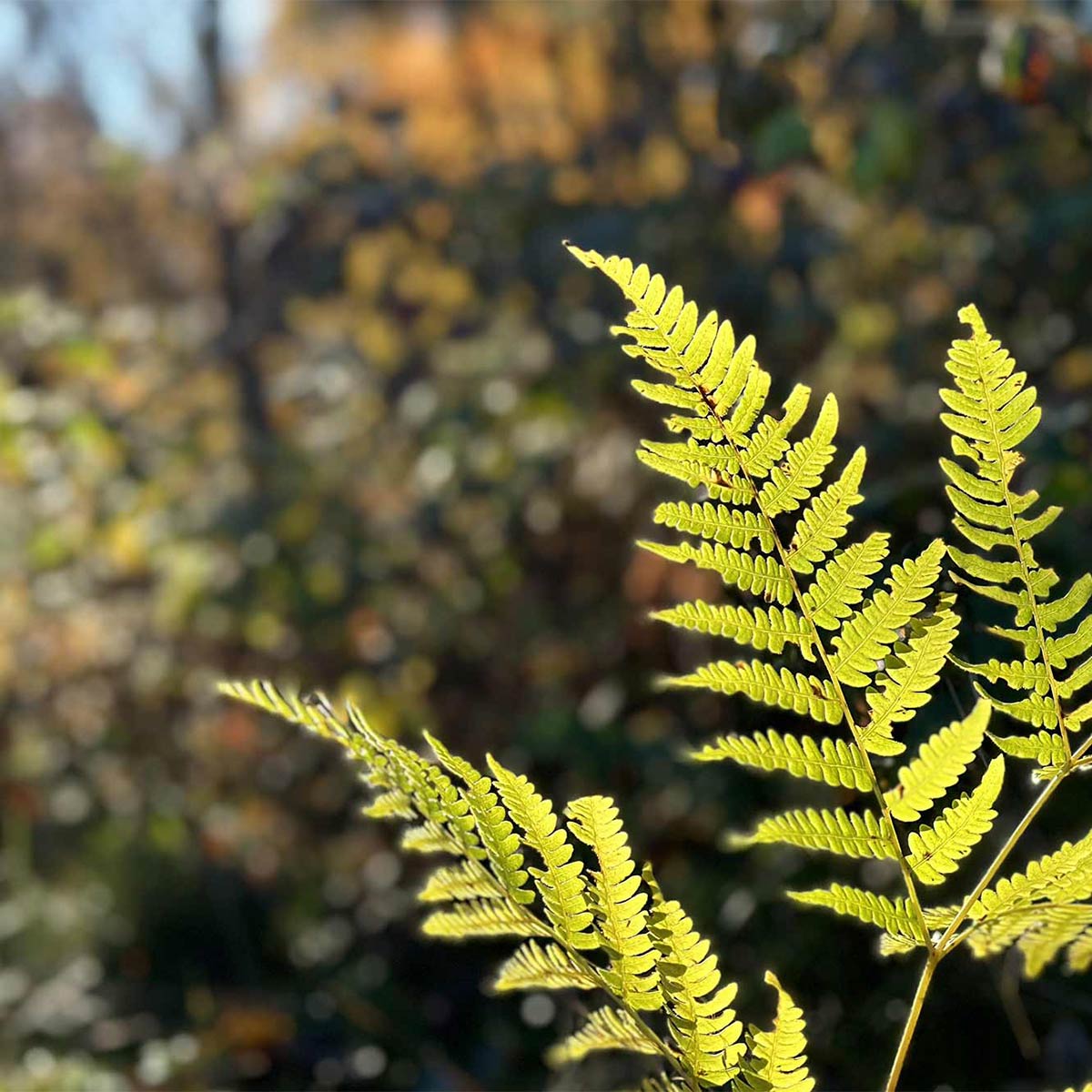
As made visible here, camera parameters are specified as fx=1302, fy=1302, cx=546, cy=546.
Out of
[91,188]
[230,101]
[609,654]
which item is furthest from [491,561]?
[91,188]

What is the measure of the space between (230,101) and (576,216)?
3378 millimetres

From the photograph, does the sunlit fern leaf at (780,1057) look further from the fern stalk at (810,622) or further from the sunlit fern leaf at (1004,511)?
the sunlit fern leaf at (1004,511)

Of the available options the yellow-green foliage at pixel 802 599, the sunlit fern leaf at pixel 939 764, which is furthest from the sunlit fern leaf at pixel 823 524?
the sunlit fern leaf at pixel 939 764

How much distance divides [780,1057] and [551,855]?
6.2 inches

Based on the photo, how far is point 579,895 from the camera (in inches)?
25.8

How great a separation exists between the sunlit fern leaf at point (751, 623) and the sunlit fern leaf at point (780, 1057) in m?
0.17

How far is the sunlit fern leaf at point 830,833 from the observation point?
0.65m

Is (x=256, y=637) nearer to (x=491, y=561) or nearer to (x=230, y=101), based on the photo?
(x=491, y=561)

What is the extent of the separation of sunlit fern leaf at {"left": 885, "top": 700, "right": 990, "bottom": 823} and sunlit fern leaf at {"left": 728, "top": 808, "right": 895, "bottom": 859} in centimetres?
3

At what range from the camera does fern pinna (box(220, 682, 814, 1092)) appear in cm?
64

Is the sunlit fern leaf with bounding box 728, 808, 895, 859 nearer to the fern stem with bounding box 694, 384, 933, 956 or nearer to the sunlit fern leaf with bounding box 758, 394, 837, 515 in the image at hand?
the fern stem with bounding box 694, 384, 933, 956

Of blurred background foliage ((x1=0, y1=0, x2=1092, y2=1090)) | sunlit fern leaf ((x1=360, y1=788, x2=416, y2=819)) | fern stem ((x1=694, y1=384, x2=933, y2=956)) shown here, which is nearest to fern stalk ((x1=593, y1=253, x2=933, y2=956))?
fern stem ((x1=694, y1=384, x2=933, y2=956))

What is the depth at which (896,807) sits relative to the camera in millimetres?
637

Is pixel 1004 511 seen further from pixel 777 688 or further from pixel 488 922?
pixel 488 922
